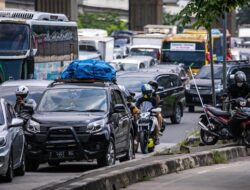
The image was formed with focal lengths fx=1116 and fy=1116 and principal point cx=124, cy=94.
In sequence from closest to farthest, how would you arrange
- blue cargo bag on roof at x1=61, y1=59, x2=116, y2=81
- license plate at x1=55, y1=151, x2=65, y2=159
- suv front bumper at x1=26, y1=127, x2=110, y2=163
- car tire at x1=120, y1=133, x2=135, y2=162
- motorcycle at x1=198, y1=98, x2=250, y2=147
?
suv front bumper at x1=26, y1=127, x2=110, y2=163 → license plate at x1=55, y1=151, x2=65, y2=159 → car tire at x1=120, y1=133, x2=135, y2=162 → blue cargo bag on roof at x1=61, y1=59, x2=116, y2=81 → motorcycle at x1=198, y1=98, x2=250, y2=147

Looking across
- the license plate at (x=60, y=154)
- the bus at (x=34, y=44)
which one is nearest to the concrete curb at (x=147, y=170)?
the license plate at (x=60, y=154)

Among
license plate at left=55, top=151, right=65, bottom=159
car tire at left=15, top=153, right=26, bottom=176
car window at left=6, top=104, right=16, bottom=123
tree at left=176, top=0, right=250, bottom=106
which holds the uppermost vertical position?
tree at left=176, top=0, right=250, bottom=106

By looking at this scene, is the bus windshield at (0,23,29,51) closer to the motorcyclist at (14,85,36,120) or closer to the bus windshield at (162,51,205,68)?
the motorcyclist at (14,85,36,120)

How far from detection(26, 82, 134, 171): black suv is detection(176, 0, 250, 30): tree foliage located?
223 cm

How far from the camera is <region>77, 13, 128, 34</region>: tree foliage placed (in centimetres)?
11625

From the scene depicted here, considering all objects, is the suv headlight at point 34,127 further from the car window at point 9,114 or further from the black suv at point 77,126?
the car window at point 9,114

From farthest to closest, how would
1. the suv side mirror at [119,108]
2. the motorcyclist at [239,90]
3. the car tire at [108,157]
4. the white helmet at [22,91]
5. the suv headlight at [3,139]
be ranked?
the motorcyclist at [239,90]
the white helmet at [22,91]
the suv side mirror at [119,108]
the car tire at [108,157]
the suv headlight at [3,139]

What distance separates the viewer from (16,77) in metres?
35.5

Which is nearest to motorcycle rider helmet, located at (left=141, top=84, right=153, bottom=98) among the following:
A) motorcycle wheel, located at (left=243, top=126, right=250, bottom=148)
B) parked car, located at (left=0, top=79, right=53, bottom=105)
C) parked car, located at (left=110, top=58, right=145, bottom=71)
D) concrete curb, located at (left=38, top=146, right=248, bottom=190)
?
parked car, located at (left=0, top=79, right=53, bottom=105)

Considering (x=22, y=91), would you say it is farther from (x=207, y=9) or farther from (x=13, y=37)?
(x=13, y=37)

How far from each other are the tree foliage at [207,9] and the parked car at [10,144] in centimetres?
359

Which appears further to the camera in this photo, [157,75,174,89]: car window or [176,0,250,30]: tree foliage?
[157,75,174,89]: car window

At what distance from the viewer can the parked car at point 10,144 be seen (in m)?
17.3

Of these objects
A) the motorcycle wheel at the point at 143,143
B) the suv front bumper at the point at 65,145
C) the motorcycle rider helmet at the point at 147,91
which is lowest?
the motorcycle wheel at the point at 143,143
